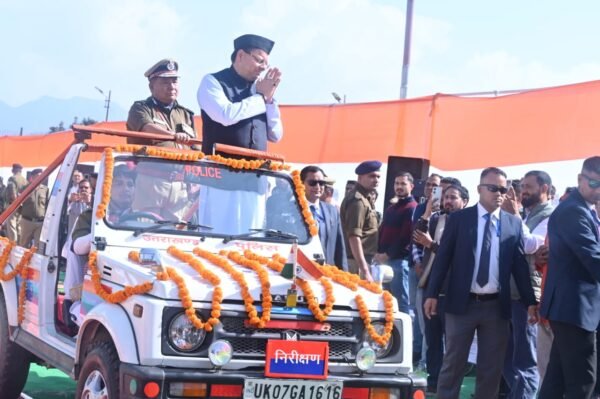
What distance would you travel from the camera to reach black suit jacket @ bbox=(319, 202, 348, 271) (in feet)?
27.4

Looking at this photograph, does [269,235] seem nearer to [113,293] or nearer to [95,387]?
[113,293]

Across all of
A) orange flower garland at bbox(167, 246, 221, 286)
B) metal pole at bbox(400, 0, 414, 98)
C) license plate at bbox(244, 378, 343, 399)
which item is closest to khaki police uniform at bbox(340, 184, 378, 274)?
orange flower garland at bbox(167, 246, 221, 286)

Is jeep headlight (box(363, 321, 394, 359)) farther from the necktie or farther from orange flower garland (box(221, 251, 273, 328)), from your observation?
the necktie

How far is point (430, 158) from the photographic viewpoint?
37.8 ft

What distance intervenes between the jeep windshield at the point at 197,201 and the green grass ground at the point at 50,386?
7.31ft

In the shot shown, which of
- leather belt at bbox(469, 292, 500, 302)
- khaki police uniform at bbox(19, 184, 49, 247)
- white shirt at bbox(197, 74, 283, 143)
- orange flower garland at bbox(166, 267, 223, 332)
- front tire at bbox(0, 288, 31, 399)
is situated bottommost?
front tire at bbox(0, 288, 31, 399)

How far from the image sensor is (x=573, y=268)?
670 centimetres

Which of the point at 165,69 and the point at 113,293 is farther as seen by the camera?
the point at 165,69

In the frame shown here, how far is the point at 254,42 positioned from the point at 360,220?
2884 mm

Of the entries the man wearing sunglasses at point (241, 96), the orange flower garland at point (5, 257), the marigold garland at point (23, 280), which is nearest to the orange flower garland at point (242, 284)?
the man wearing sunglasses at point (241, 96)

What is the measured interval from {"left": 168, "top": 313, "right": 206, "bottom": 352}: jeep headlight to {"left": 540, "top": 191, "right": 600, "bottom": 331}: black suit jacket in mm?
2771

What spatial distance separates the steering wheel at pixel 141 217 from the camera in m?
6.36

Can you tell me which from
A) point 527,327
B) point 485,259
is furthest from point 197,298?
point 527,327

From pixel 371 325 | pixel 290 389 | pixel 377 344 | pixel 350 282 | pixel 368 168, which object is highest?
pixel 368 168
